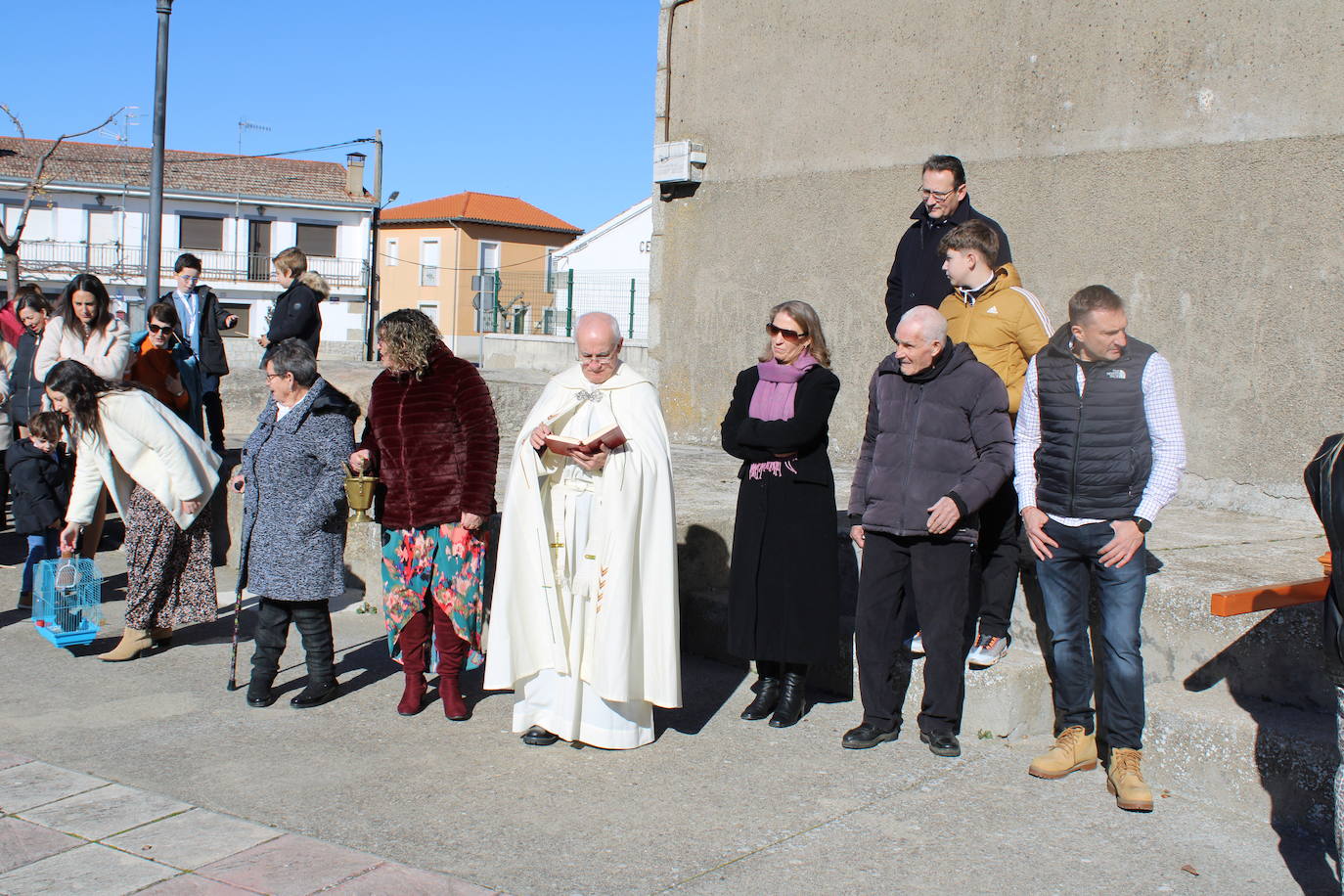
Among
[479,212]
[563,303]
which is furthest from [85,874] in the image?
[479,212]

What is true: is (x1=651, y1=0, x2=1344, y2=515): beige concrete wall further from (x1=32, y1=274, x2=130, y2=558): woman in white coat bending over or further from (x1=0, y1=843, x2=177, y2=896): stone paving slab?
(x1=0, y1=843, x2=177, y2=896): stone paving slab

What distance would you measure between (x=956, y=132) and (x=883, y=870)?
233 inches

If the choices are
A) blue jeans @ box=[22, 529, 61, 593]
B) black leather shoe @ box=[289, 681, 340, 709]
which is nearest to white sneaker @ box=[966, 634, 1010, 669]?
black leather shoe @ box=[289, 681, 340, 709]

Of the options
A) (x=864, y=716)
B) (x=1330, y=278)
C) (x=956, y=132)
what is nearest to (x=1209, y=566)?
(x=864, y=716)

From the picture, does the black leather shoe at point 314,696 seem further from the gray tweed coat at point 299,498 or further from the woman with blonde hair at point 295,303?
the woman with blonde hair at point 295,303

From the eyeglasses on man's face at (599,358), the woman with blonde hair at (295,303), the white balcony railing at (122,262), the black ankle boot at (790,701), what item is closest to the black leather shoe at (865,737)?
the black ankle boot at (790,701)

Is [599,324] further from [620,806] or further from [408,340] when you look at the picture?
[620,806]

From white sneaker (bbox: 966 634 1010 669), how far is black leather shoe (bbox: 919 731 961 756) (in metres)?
0.35

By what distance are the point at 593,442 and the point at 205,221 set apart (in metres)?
52.0

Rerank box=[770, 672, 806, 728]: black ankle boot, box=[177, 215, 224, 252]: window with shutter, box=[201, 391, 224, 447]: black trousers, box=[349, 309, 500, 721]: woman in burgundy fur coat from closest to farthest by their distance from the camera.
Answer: box=[770, 672, 806, 728]: black ankle boot < box=[349, 309, 500, 721]: woman in burgundy fur coat < box=[201, 391, 224, 447]: black trousers < box=[177, 215, 224, 252]: window with shutter

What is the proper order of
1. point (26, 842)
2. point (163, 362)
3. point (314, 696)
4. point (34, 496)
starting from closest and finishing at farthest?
point (26, 842) < point (314, 696) < point (34, 496) < point (163, 362)

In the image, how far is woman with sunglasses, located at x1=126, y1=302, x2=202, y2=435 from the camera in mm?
8445

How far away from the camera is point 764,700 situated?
5.57 metres

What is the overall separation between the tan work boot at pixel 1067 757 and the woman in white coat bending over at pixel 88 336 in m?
5.95
